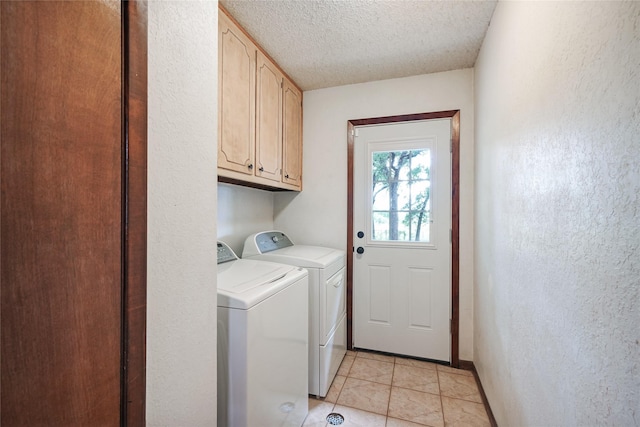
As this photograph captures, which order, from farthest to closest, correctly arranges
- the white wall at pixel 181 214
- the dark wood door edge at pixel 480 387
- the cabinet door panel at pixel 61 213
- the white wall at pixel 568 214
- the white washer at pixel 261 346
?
the dark wood door edge at pixel 480 387 → the white washer at pixel 261 346 → the white wall at pixel 181 214 → the white wall at pixel 568 214 → the cabinet door panel at pixel 61 213

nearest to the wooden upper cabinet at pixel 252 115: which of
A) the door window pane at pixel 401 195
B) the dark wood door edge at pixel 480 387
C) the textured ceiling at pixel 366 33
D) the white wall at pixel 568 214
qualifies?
the textured ceiling at pixel 366 33

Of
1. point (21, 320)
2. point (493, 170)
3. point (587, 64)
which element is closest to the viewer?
point (21, 320)

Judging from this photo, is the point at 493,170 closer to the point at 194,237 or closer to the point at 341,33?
the point at 341,33

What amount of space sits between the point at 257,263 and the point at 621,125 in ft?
5.19

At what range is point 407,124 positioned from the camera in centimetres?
234

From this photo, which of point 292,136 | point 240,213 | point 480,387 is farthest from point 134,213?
point 480,387

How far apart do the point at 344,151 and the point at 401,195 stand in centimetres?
64

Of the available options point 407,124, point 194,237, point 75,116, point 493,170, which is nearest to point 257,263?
point 194,237

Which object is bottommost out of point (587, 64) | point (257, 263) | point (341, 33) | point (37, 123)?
point (257, 263)

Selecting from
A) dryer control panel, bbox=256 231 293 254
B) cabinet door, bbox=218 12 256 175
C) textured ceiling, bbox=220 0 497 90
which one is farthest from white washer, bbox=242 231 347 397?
textured ceiling, bbox=220 0 497 90

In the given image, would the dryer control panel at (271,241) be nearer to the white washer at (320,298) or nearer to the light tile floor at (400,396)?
the white washer at (320,298)

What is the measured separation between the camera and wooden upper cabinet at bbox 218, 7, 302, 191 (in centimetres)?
152

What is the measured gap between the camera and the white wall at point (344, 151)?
219 centimetres

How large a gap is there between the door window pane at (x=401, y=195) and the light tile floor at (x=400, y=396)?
1036mm
